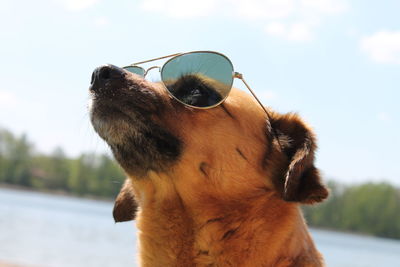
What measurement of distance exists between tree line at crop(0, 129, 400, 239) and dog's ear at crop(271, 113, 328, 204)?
40564mm

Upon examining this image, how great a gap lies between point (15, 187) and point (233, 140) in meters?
89.2

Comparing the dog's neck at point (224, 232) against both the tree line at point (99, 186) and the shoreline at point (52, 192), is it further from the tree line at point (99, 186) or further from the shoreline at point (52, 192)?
the shoreline at point (52, 192)

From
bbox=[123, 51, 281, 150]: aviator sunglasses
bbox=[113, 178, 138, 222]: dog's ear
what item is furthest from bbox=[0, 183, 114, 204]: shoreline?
bbox=[123, 51, 281, 150]: aviator sunglasses

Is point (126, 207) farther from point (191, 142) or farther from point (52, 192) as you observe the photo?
point (52, 192)

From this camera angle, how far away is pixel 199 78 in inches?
143

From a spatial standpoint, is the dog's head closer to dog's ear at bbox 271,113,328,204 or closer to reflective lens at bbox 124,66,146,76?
dog's ear at bbox 271,113,328,204

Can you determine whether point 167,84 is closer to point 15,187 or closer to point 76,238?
point 76,238

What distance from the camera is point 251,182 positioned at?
348cm

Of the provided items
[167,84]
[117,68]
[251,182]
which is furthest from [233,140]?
[117,68]

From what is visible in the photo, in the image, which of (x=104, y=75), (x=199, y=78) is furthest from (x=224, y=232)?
(x=104, y=75)

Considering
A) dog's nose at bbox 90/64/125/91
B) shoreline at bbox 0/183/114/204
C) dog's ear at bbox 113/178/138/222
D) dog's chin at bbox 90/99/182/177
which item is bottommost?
shoreline at bbox 0/183/114/204

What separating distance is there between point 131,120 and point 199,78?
24.8 inches

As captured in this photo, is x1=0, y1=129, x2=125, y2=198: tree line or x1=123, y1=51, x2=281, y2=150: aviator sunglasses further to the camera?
x1=0, y1=129, x2=125, y2=198: tree line

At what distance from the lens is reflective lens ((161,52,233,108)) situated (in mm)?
3512
